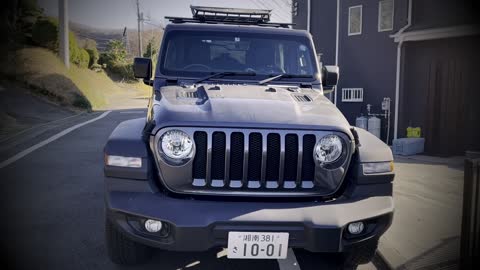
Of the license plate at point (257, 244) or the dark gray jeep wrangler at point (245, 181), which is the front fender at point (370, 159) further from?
the license plate at point (257, 244)

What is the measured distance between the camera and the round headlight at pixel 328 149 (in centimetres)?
313

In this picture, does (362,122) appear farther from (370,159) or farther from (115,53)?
(115,53)

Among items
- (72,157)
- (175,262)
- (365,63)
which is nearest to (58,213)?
(175,262)

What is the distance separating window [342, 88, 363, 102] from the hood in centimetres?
1141

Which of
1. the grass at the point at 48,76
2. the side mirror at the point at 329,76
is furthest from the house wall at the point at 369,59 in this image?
the grass at the point at 48,76

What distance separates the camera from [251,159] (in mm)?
3066

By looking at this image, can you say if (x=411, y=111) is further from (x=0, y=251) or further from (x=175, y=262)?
(x=0, y=251)

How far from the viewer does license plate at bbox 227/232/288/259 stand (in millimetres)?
2830

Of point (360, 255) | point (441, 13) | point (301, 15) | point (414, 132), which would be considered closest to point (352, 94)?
point (414, 132)

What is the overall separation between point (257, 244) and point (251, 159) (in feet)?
1.95

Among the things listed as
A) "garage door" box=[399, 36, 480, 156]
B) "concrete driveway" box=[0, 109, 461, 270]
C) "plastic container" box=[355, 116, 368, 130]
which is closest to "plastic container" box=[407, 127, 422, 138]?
"garage door" box=[399, 36, 480, 156]

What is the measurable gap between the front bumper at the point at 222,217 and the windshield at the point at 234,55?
5.48ft

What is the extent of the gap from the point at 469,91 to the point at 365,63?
13.8 ft

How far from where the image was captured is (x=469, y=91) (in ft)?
35.1
